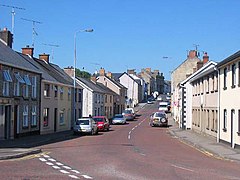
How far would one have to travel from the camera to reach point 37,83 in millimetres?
36094

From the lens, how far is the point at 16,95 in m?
31.4

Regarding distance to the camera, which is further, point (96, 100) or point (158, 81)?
point (158, 81)

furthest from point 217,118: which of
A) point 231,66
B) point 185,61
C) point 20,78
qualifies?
point 185,61

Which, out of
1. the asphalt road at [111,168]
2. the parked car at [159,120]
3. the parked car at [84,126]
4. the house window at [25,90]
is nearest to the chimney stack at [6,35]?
A: the house window at [25,90]

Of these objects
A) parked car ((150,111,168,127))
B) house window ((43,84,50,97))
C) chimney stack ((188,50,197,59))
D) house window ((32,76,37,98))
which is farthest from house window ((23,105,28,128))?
chimney stack ((188,50,197,59))

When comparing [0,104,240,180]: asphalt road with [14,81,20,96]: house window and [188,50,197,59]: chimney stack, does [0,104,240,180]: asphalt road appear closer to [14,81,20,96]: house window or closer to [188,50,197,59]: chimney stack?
[14,81,20,96]: house window

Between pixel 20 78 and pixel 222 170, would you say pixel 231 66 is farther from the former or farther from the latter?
pixel 20 78

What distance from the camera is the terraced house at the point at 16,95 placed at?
29.0 m

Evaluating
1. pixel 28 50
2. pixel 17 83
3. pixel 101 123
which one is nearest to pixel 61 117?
pixel 101 123

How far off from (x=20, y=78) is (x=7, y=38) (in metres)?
5.62

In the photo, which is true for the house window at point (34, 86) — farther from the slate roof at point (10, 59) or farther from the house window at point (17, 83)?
the house window at point (17, 83)

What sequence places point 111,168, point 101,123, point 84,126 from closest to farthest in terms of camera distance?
point 111,168 < point 84,126 < point 101,123

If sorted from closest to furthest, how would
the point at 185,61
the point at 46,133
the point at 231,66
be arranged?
the point at 231,66
the point at 46,133
the point at 185,61

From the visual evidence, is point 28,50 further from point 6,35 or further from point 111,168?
point 111,168
